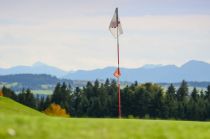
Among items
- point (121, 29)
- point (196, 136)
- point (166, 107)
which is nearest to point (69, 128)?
point (196, 136)

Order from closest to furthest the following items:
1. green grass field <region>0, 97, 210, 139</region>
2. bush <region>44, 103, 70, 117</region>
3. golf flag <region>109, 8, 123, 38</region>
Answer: green grass field <region>0, 97, 210, 139</region> → golf flag <region>109, 8, 123, 38</region> → bush <region>44, 103, 70, 117</region>

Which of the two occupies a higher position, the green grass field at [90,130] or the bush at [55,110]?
the green grass field at [90,130]

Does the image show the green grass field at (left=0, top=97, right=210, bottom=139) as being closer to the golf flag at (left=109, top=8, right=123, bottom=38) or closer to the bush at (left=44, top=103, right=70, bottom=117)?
the golf flag at (left=109, top=8, right=123, bottom=38)

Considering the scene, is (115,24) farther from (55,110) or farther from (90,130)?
(55,110)

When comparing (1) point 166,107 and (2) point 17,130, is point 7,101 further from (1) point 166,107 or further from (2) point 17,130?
(1) point 166,107


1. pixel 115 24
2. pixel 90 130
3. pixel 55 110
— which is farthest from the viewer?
pixel 55 110

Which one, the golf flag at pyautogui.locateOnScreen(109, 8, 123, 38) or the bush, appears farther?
the bush

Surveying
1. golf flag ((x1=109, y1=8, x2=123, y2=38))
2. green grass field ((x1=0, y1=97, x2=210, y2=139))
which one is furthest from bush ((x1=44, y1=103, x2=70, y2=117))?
green grass field ((x1=0, y1=97, x2=210, y2=139))

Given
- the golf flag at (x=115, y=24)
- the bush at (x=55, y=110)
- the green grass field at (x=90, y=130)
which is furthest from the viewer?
the bush at (x=55, y=110)

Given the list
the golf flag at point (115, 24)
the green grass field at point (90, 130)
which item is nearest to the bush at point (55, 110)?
the golf flag at point (115, 24)

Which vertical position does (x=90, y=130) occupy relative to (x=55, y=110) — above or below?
above

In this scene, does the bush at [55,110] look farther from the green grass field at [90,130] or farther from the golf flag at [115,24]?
the green grass field at [90,130]

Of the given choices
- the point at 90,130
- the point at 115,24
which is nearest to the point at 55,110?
the point at 115,24

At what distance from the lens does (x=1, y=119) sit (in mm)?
17547
